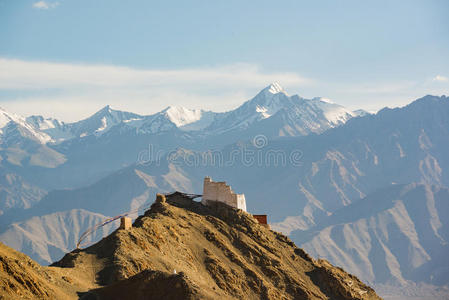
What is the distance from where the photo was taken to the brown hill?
73188 mm

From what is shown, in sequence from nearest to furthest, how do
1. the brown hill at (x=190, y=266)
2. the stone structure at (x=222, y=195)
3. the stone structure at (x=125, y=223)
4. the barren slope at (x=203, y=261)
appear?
the brown hill at (x=190, y=266)
the barren slope at (x=203, y=261)
the stone structure at (x=125, y=223)
the stone structure at (x=222, y=195)

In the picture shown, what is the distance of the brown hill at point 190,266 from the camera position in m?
73.2

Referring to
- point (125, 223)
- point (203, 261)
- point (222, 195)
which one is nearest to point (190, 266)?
point (203, 261)

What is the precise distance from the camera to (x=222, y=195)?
108875mm

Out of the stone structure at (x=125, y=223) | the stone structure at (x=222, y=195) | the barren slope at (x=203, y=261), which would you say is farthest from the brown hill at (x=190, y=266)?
the stone structure at (x=222, y=195)

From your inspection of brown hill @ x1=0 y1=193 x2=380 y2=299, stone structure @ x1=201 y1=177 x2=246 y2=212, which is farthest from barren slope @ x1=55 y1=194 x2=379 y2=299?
stone structure @ x1=201 y1=177 x2=246 y2=212

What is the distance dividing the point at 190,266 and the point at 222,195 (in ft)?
66.7

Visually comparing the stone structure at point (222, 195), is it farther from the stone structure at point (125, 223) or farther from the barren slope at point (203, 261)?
the stone structure at point (125, 223)

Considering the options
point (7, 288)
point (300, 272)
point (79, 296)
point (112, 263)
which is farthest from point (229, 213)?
point (7, 288)

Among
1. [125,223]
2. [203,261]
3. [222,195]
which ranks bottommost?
[203,261]

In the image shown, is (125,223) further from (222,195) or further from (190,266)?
(222,195)

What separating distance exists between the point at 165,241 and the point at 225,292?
398 inches

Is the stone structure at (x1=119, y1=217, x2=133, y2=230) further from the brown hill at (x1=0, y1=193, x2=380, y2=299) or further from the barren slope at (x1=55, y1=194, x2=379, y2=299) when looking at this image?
the brown hill at (x1=0, y1=193, x2=380, y2=299)

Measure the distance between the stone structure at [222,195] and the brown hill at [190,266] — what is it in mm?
1280
